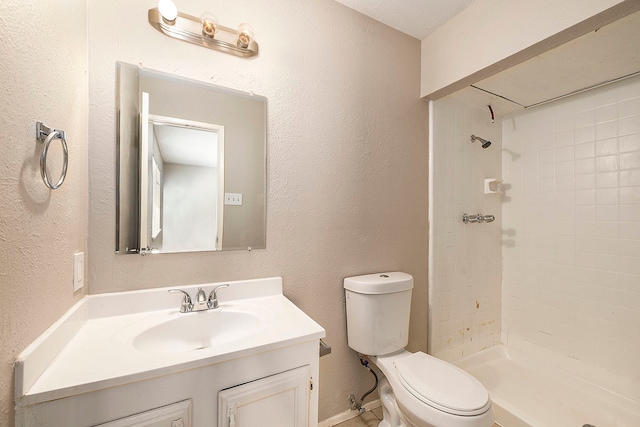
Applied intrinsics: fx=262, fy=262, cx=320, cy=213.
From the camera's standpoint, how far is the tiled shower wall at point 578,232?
162 centimetres

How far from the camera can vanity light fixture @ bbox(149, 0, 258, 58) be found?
1.06 meters

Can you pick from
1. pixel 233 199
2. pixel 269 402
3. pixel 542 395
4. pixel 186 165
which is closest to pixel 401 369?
pixel 269 402

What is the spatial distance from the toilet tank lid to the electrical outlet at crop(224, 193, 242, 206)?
72 cm

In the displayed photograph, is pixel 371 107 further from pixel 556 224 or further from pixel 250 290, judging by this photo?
pixel 556 224

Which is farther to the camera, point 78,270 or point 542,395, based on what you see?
point 542,395

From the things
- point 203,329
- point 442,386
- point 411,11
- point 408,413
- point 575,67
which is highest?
point 411,11

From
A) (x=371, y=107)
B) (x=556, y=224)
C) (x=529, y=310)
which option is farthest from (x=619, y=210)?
(x=371, y=107)

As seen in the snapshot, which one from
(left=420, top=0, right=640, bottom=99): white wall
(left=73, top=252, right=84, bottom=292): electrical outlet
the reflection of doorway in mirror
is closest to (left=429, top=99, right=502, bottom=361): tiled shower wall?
(left=420, top=0, right=640, bottom=99): white wall

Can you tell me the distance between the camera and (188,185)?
1.15m

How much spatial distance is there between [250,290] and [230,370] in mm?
460

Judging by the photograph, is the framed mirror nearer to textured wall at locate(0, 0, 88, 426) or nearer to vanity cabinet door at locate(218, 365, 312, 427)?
textured wall at locate(0, 0, 88, 426)

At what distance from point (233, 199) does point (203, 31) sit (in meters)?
0.73

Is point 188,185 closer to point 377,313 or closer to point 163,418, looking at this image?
point 163,418

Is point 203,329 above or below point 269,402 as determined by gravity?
above
